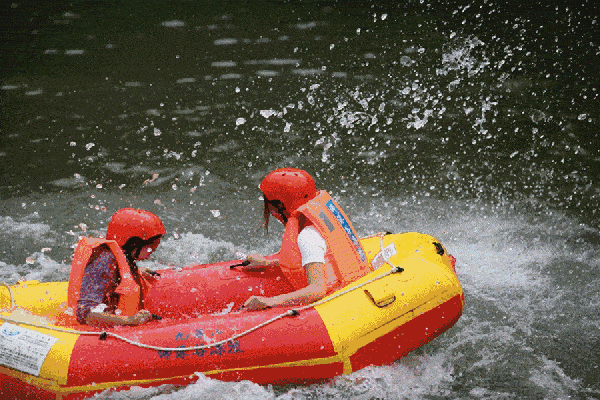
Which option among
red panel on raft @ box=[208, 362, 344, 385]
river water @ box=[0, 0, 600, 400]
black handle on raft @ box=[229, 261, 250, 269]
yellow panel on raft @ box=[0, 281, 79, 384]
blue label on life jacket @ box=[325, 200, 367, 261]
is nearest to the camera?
yellow panel on raft @ box=[0, 281, 79, 384]

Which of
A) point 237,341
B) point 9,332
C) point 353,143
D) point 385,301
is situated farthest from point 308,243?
point 353,143

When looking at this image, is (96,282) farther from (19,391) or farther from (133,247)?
(19,391)

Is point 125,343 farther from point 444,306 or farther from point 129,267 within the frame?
point 444,306

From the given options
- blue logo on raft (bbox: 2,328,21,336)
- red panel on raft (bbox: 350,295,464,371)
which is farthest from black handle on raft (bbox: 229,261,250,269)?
blue logo on raft (bbox: 2,328,21,336)

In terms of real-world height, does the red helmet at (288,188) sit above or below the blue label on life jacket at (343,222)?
above

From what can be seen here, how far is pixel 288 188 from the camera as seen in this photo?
3.81m

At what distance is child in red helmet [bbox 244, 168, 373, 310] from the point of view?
3.63m

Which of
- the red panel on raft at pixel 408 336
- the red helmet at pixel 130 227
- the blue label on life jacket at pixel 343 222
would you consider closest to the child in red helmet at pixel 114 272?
the red helmet at pixel 130 227

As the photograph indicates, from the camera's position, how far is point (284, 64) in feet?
31.6

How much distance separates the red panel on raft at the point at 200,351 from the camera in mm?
3375

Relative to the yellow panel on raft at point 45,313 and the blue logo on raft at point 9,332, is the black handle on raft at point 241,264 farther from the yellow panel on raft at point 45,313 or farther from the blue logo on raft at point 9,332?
the blue logo on raft at point 9,332

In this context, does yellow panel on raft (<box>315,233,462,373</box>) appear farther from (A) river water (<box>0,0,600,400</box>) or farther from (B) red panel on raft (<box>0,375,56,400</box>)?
(B) red panel on raft (<box>0,375,56,400</box>)

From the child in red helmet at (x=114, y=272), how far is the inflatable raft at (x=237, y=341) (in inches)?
3.7

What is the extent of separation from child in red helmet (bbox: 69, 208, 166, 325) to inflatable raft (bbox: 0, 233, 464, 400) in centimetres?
9
